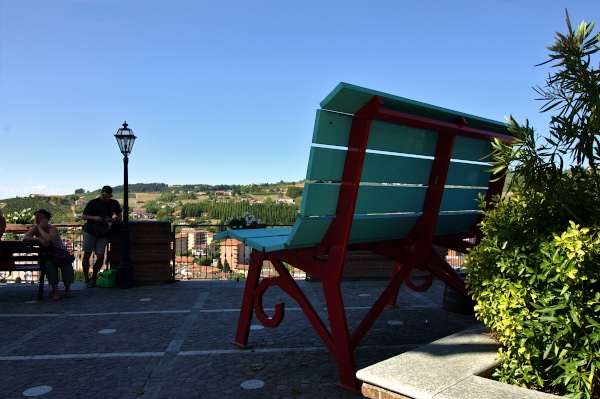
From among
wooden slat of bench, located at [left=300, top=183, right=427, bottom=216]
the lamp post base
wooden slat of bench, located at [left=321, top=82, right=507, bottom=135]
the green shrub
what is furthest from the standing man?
the green shrub

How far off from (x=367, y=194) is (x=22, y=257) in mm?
6447

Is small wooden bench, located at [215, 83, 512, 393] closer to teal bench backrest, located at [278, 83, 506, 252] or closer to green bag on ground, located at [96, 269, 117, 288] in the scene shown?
teal bench backrest, located at [278, 83, 506, 252]

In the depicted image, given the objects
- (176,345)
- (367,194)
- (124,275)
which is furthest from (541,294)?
(124,275)

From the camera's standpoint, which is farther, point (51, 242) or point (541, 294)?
point (51, 242)

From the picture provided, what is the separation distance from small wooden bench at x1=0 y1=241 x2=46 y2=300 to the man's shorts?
1080 mm

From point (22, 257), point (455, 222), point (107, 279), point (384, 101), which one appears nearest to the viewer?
point (384, 101)

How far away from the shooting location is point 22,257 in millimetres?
8062

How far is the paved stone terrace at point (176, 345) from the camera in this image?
3982mm

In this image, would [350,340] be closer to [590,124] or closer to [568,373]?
[568,373]

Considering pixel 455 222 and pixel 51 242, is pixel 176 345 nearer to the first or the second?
pixel 455 222

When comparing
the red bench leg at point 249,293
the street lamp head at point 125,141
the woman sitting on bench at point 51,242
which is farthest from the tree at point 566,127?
→ the street lamp head at point 125,141

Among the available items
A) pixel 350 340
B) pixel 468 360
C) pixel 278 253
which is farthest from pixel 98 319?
pixel 468 360

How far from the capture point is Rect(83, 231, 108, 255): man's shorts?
30.2 ft

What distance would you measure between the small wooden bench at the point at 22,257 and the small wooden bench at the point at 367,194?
14.5 feet
